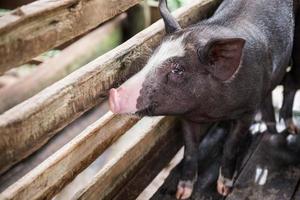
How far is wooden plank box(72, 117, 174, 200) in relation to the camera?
2.49m

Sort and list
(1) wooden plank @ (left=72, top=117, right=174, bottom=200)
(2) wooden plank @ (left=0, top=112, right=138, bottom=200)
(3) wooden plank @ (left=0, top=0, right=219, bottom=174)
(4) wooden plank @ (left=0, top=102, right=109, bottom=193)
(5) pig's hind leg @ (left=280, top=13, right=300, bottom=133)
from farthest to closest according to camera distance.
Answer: (5) pig's hind leg @ (left=280, top=13, right=300, bottom=133) < (4) wooden plank @ (left=0, top=102, right=109, bottom=193) < (1) wooden plank @ (left=72, top=117, right=174, bottom=200) < (2) wooden plank @ (left=0, top=112, right=138, bottom=200) < (3) wooden plank @ (left=0, top=0, right=219, bottom=174)

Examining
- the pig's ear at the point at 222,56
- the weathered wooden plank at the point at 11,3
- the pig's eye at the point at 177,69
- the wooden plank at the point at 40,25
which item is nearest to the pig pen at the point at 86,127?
the wooden plank at the point at 40,25

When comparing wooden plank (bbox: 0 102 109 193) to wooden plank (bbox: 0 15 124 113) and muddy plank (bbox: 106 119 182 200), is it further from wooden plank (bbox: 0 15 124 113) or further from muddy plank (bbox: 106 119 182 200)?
wooden plank (bbox: 0 15 124 113)

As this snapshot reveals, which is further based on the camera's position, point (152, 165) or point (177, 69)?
point (152, 165)

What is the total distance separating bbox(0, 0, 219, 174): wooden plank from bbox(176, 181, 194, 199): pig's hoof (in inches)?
31.9

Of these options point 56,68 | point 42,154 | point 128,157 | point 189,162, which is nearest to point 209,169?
point 189,162

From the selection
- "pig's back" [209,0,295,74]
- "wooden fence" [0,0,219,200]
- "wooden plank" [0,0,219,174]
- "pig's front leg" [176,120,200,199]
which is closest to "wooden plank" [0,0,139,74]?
"wooden fence" [0,0,219,200]

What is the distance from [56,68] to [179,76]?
0.61 meters

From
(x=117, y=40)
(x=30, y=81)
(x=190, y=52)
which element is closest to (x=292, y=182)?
(x=190, y=52)

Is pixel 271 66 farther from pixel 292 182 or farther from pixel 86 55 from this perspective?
pixel 86 55

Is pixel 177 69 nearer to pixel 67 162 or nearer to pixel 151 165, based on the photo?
pixel 67 162

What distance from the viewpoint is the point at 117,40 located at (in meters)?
3.07

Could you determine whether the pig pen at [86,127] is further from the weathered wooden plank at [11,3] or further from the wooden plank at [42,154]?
the weathered wooden plank at [11,3]

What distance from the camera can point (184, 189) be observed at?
2.82 meters
